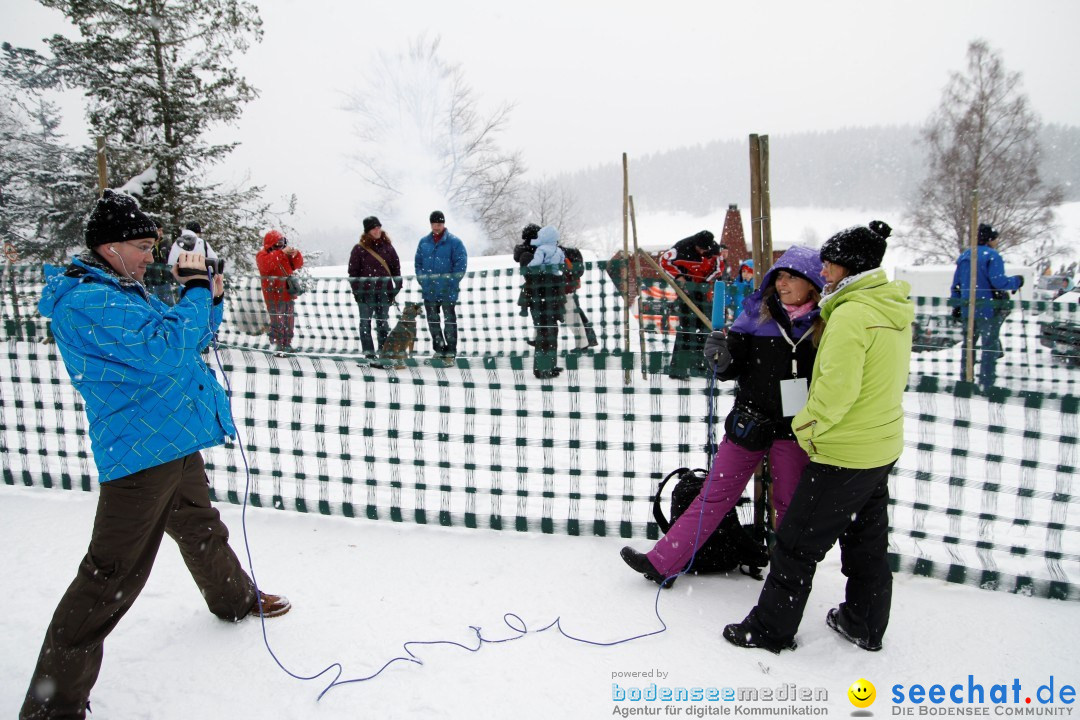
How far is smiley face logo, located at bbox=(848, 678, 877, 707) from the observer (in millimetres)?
2363

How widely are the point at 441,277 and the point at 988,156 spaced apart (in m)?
31.0

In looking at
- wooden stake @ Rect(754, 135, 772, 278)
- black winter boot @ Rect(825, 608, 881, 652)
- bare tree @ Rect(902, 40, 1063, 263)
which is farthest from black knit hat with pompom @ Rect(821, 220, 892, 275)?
bare tree @ Rect(902, 40, 1063, 263)

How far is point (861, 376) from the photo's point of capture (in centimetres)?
233

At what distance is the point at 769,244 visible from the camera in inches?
126

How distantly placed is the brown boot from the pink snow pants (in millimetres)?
1727

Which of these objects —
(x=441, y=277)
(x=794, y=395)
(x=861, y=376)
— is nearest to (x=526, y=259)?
(x=441, y=277)

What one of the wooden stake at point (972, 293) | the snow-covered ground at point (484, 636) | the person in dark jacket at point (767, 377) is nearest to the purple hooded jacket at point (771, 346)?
the person in dark jacket at point (767, 377)

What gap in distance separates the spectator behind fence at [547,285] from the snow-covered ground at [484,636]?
4.81 meters

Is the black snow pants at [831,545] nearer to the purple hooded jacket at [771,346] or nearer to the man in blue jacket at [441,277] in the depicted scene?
the purple hooded jacket at [771,346]

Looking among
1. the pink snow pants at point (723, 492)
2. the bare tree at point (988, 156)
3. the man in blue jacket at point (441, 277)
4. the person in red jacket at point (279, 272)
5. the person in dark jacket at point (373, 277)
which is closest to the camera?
the pink snow pants at point (723, 492)

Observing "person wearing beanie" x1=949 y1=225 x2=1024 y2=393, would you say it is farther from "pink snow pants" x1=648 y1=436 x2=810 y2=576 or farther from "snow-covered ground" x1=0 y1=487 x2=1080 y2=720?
"pink snow pants" x1=648 y1=436 x2=810 y2=576

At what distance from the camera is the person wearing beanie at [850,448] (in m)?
2.33

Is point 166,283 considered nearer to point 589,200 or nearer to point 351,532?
point 351,532

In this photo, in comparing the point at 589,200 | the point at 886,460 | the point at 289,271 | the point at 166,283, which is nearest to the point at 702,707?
the point at 886,460
